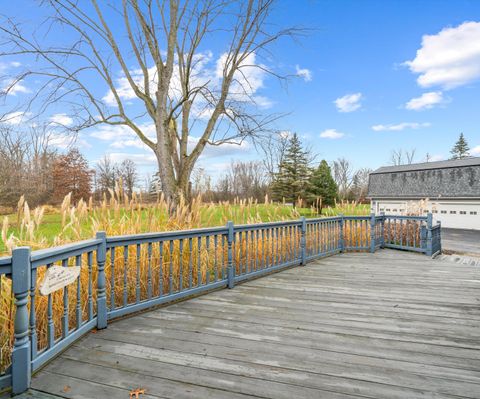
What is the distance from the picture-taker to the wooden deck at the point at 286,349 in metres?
1.85

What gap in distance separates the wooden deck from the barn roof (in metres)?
15.6

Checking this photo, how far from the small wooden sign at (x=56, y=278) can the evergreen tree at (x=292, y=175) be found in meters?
20.4

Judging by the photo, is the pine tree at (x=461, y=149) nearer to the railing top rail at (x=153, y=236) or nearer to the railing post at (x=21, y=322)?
the railing top rail at (x=153, y=236)

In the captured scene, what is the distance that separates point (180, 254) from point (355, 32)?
347 inches

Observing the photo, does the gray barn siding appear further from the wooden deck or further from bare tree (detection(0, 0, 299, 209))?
the wooden deck

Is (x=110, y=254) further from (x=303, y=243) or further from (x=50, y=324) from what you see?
(x=303, y=243)

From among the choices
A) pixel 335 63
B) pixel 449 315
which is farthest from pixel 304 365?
pixel 335 63

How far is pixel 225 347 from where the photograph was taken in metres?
Answer: 2.40

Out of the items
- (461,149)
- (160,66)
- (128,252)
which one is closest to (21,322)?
(128,252)

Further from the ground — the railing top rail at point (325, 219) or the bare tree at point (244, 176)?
the bare tree at point (244, 176)

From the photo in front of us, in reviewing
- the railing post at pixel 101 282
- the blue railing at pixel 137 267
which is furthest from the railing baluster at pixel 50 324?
the railing post at pixel 101 282

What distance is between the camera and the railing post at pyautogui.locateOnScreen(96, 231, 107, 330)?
274 cm

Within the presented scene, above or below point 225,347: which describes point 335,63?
above

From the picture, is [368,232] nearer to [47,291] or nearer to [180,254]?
[180,254]
